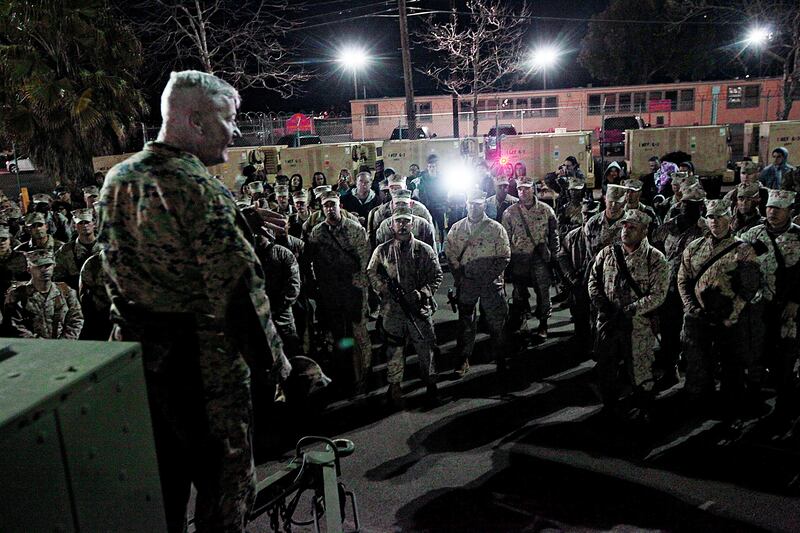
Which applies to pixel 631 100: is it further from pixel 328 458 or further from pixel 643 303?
pixel 328 458

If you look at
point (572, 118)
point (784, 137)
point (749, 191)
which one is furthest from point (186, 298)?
point (572, 118)

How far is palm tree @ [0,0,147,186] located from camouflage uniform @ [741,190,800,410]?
52.0ft

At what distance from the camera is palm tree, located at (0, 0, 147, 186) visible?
16531mm

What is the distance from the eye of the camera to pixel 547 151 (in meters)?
19.5

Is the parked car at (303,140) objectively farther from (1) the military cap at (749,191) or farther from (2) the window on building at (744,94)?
(2) the window on building at (744,94)

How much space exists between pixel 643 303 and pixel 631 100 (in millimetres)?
29973

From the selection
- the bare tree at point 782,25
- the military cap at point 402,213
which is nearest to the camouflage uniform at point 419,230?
the military cap at point 402,213

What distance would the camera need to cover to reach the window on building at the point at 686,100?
31.5 m

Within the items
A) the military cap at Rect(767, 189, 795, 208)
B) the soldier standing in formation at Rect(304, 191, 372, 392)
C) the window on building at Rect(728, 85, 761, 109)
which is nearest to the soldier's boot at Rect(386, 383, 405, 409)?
the soldier standing in formation at Rect(304, 191, 372, 392)

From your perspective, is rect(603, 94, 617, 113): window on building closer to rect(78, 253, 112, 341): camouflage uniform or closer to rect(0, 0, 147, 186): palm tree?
rect(0, 0, 147, 186): palm tree

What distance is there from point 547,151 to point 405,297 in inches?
552

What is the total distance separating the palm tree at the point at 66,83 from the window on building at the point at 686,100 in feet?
81.0

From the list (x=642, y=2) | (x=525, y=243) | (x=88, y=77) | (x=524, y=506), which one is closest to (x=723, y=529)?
(x=524, y=506)

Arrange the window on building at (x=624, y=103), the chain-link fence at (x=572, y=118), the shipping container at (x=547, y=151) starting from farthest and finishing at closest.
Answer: the window on building at (x=624, y=103) < the chain-link fence at (x=572, y=118) < the shipping container at (x=547, y=151)
